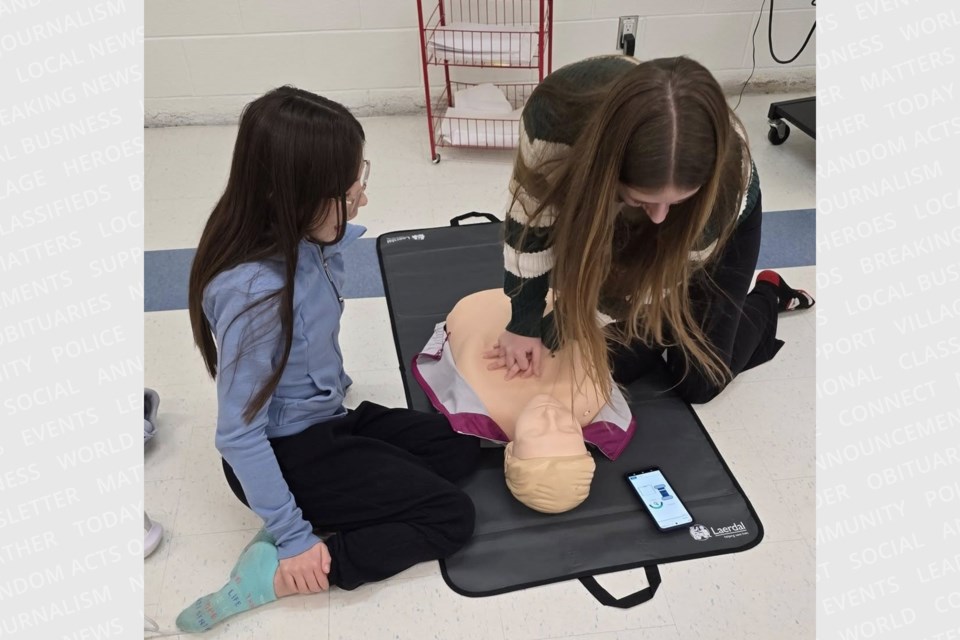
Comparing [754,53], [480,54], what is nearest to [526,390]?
[480,54]

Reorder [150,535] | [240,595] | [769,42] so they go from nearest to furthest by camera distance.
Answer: [240,595] → [150,535] → [769,42]

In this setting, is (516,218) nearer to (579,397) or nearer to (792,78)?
(579,397)

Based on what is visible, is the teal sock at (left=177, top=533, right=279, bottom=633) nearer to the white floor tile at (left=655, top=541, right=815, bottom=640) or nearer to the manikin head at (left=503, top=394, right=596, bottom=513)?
the manikin head at (left=503, top=394, right=596, bottom=513)

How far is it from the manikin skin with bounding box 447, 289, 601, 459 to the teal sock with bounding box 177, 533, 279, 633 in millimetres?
512

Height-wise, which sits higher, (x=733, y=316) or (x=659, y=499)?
(x=733, y=316)

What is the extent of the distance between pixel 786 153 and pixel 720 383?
1.33m

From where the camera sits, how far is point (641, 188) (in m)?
1.04

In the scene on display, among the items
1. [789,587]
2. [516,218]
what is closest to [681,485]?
[789,587]

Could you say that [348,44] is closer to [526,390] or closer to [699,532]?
[526,390]

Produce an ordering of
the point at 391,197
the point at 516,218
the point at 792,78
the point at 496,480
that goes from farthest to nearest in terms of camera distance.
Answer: the point at 792,78
the point at 391,197
the point at 496,480
the point at 516,218

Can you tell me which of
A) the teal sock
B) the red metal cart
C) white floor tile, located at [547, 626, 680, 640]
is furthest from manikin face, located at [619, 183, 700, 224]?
the red metal cart

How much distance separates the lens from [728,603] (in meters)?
1.32

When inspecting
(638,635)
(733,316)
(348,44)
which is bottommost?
(638,635)

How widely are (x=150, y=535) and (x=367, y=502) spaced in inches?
17.1
